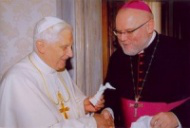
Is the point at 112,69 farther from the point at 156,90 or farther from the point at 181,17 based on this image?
the point at 181,17

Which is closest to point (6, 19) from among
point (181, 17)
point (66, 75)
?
point (66, 75)

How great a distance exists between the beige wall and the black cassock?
974 millimetres

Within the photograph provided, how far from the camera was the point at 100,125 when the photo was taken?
8.54ft

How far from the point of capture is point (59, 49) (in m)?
2.59

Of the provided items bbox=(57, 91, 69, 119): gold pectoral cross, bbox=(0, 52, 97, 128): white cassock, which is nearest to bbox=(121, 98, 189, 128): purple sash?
bbox=(0, 52, 97, 128): white cassock

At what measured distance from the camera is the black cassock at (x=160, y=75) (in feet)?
9.40

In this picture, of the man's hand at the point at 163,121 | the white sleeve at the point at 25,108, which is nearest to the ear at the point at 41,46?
the white sleeve at the point at 25,108

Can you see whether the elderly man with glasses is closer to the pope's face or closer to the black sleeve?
the black sleeve

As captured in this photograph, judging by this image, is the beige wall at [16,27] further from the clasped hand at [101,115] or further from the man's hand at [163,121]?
the man's hand at [163,121]

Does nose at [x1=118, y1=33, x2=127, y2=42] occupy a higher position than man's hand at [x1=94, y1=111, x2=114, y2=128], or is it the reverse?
nose at [x1=118, y1=33, x2=127, y2=42]

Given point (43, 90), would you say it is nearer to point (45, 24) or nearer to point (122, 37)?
point (45, 24)

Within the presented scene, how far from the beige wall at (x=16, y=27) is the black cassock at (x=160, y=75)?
974 millimetres

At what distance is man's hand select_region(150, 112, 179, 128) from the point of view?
2.37 meters

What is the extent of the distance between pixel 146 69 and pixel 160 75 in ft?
0.49
